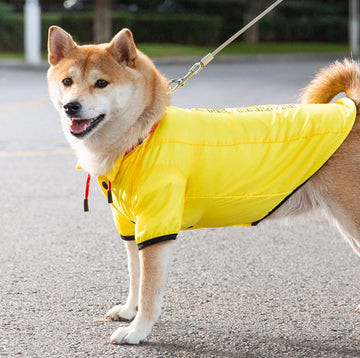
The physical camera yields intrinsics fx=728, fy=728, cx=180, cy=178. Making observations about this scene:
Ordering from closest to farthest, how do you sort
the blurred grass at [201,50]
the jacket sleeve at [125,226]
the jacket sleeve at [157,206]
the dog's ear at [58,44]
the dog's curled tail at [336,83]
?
the jacket sleeve at [157,206] → the dog's ear at [58,44] → the jacket sleeve at [125,226] → the dog's curled tail at [336,83] → the blurred grass at [201,50]

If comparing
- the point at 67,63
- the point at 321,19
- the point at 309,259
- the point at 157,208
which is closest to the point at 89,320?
the point at 157,208

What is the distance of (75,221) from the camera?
603 cm

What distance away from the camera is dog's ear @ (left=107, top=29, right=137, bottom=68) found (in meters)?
3.83

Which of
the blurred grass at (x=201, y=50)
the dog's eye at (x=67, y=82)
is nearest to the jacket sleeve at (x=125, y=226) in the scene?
the dog's eye at (x=67, y=82)

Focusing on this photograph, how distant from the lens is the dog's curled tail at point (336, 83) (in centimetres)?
429

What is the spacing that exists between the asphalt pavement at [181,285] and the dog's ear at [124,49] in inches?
51.8

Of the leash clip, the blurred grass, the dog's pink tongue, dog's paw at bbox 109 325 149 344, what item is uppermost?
the leash clip

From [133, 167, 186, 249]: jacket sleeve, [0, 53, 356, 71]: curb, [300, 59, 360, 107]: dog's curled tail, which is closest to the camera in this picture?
[133, 167, 186, 249]: jacket sleeve

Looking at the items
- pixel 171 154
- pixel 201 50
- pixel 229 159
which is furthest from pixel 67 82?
pixel 201 50

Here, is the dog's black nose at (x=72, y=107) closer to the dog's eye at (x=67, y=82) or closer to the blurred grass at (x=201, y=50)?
the dog's eye at (x=67, y=82)

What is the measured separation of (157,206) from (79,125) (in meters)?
0.61

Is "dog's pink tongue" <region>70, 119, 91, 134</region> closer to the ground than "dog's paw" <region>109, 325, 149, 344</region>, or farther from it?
farther from it

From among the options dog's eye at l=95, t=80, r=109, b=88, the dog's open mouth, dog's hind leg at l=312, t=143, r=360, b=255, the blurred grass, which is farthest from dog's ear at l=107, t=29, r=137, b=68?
the blurred grass

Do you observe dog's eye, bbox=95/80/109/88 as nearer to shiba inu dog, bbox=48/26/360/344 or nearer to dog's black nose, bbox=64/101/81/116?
shiba inu dog, bbox=48/26/360/344
